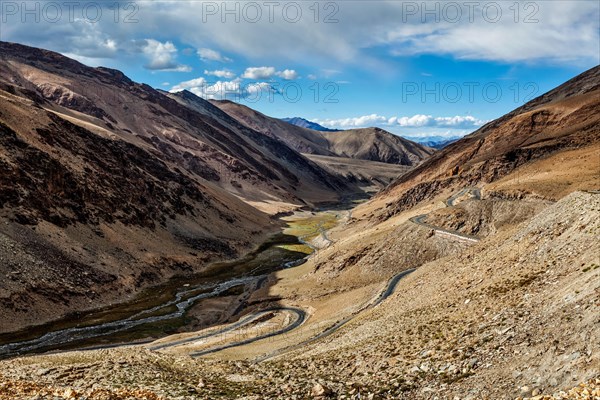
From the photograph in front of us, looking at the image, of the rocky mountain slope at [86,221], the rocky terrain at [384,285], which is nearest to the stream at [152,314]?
the rocky mountain slope at [86,221]

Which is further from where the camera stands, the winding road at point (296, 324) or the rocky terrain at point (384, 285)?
the winding road at point (296, 324)

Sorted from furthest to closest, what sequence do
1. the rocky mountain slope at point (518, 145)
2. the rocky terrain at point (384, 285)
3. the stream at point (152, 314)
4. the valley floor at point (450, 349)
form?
1. the rocky mountain slope at point (518, 145)
2. the stream at point (152, 314)
3. the rocky terrain at point (384, 285)
4. the valley floor at point (450, 349)

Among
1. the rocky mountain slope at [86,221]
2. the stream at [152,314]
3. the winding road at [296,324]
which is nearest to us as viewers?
the winding road at [296,324]

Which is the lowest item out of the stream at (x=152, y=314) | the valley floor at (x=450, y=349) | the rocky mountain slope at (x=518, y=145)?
the stream at (x=152, y=314)

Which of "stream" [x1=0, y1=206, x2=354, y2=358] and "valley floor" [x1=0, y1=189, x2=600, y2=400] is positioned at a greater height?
"valley floor" [x1=0, y1=189, x2=600, y2=400]

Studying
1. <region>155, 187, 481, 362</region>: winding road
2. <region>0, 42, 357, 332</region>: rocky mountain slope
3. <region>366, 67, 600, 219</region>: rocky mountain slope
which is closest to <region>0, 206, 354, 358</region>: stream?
<region>0, 42, 357, 332</region>: rocky mountain slope

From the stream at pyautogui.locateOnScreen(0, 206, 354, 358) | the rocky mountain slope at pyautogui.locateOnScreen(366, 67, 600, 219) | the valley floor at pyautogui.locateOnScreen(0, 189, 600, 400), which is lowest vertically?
the stream at pyautogui.locateOnScreen(0, 206, 354, 358)

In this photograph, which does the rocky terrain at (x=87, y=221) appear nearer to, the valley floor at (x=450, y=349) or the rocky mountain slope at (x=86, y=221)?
the rocky mountain slope at (x=86, y=221)

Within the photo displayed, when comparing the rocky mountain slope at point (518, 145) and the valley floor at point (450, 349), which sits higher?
the rocky mountain slope at point (518, 145)

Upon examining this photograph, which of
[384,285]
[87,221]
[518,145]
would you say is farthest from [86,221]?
[518,145]

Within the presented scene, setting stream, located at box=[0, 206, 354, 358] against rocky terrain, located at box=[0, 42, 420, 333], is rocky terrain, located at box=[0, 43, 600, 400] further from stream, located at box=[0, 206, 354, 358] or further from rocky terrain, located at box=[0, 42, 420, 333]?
stream, located at box=[0, 206, 354, 358]

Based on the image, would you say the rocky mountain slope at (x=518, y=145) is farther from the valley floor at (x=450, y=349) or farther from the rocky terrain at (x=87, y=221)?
the valley floor at (x=450, y=349)

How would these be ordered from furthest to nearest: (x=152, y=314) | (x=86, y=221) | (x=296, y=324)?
(x=86, y=221)
(x=152, y=314)
(x=296, y=324)

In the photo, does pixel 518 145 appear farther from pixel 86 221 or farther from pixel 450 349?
pixel 450 349
